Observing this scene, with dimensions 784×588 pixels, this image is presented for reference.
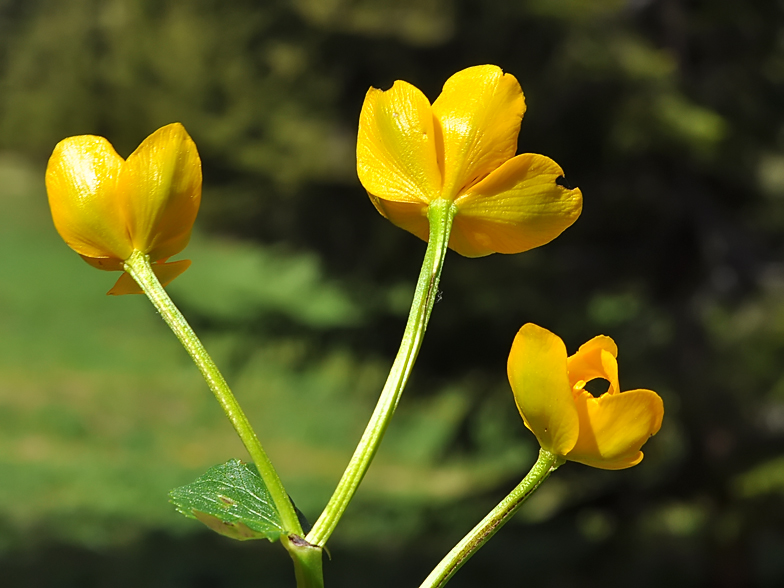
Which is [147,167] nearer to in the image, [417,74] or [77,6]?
[417,74]

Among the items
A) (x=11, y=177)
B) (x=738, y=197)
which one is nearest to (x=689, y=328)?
(x=738, y=197)

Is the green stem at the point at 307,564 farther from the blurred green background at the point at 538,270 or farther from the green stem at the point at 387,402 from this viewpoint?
the blurred green background at the point at 538,270

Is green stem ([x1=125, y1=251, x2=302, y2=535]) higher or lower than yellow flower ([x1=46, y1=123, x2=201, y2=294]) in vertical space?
lower

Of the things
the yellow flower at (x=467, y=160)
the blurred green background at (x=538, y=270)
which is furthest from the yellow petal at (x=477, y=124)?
the blurred green background at (x=538, y=270)

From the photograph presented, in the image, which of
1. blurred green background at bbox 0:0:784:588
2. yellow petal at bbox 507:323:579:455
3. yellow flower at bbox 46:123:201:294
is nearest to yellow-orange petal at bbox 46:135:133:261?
yellow flower at bbox 46:123:201:294

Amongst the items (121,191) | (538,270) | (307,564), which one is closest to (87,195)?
(121,191)

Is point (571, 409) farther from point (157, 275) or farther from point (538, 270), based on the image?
point (538, 270)

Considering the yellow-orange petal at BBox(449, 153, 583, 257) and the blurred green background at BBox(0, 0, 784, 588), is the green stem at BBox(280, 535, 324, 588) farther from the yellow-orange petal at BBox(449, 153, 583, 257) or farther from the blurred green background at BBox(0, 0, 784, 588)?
the blurred green background at BBox(0, 0, 784, 588)
